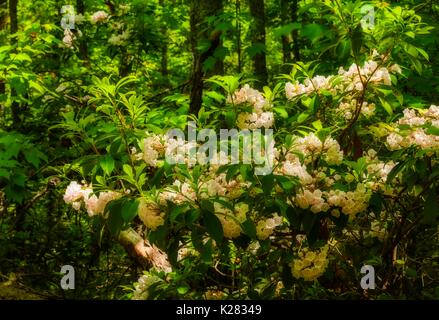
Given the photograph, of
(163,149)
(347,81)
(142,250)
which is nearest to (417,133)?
(347,81)

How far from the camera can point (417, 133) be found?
2.61 meters

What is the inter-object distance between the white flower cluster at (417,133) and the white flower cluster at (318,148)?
0.87 ft

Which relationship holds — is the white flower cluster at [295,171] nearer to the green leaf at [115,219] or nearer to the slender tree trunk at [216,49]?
the green leaf at [115,219]

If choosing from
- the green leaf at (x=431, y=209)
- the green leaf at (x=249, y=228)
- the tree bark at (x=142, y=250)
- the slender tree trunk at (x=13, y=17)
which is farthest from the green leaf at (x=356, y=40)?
the slender tree trunk at (x=13, y=17)

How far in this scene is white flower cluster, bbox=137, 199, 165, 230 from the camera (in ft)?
7.94

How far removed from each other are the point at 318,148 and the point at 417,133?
18.1 inches

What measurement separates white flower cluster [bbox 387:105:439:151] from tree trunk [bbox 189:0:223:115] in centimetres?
187

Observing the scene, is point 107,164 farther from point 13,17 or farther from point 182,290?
point 13,17

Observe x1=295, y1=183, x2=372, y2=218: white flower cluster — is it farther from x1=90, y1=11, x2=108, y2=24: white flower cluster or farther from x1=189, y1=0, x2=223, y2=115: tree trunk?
x1=90, y1=11, x2=108, y2=24: white flower cluster

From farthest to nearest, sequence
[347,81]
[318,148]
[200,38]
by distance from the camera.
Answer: [200,38], [347,81], [318,148]

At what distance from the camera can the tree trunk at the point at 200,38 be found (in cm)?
440

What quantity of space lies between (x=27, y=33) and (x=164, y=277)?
109 inches
